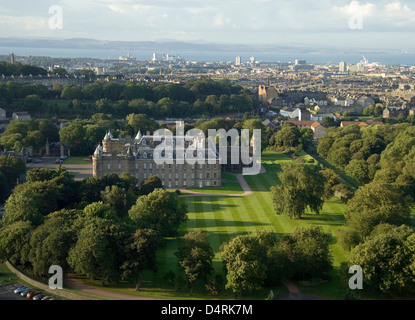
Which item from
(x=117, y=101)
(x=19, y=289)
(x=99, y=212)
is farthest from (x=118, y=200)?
(x=117, y=101)

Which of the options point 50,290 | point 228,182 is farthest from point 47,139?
point 50,290

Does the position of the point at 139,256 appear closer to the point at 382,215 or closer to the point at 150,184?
the point at 382,215

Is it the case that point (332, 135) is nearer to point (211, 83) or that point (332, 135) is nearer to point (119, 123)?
point (119, 123)

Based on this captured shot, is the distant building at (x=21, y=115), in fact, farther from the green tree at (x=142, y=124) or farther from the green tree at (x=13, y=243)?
the green tree at (x=13, y=243)

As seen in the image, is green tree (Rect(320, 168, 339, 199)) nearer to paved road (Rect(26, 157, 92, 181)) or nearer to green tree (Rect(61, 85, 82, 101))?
paved road (Rect(26, 157, 92, 181))

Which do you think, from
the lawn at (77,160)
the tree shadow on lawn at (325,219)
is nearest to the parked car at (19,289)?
the tree shadow on lawn at (325,219)

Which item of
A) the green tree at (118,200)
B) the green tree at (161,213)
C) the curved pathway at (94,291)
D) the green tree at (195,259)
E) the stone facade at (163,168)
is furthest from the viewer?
the stone facade at (163,168)
